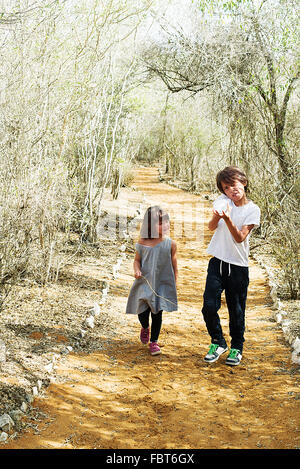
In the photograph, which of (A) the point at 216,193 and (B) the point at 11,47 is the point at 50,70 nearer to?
(B) the point at 11,47

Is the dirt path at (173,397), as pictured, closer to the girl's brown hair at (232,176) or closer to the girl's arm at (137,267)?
the girl's arm at (137,267)

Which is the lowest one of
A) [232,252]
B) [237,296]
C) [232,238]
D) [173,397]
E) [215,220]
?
[173,397]

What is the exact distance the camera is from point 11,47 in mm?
5629

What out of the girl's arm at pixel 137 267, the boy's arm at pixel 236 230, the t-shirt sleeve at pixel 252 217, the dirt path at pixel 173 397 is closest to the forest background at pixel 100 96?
the girl's arm at pixel 137 267

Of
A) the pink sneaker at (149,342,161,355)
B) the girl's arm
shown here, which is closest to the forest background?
the girl's arm

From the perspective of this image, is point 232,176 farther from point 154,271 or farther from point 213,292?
point 154,271

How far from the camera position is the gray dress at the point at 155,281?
4.31m

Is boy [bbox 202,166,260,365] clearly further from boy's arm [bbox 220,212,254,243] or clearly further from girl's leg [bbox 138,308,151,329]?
girl's leg [bbox 138,308,151,329]

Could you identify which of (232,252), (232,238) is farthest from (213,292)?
(232,238)

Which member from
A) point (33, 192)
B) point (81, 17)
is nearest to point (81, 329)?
point (33, 192)

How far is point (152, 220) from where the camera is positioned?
14.1ft

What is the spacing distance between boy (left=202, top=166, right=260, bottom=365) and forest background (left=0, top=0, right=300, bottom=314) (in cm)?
200

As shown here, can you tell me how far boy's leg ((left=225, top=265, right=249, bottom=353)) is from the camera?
13.3 feet

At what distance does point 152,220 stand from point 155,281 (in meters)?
0.57
